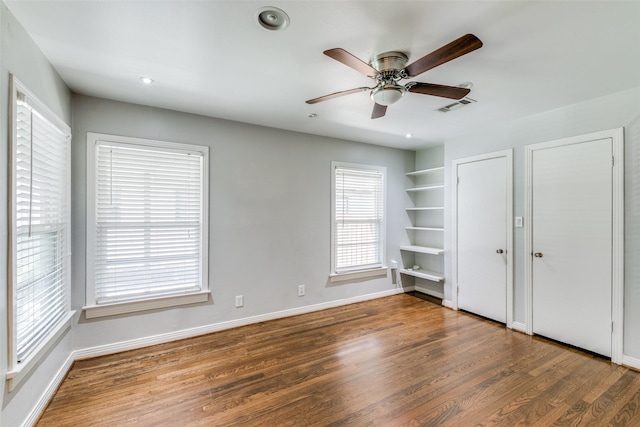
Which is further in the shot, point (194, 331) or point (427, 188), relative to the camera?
point (427, 188)

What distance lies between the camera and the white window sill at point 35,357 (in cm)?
153

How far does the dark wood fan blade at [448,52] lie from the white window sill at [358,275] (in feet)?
9.64

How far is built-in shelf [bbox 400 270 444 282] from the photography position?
13.5 ft

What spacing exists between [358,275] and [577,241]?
8.46 ft

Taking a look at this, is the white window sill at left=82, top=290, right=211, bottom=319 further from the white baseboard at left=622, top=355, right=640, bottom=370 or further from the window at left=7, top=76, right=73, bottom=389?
the white baseboard at left=622, top=355, right=640, bottom=370

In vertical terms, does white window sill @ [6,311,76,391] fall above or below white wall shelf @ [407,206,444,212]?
below

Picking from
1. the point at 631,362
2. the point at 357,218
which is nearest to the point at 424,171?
the point at 357,218

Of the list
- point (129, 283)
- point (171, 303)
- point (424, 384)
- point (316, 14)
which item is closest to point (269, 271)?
point (171, 303)

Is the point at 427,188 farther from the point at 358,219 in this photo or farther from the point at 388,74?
the point at 388,74

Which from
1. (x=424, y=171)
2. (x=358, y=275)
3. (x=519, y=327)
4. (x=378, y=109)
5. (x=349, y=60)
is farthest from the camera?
(x=424, y=171)

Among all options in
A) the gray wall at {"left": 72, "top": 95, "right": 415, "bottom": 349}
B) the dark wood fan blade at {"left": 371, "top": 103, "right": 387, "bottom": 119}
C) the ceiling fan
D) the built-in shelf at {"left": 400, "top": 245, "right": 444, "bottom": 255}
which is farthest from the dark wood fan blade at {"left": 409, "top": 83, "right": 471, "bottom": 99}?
the built-in shelf at {"left": 400, "top": 245, "right": 444, "bottom": 255}

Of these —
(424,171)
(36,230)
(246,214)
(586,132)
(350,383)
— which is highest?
(586,132)

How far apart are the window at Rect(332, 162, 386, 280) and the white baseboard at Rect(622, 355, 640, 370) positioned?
2.71m

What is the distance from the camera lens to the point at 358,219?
4.31m
